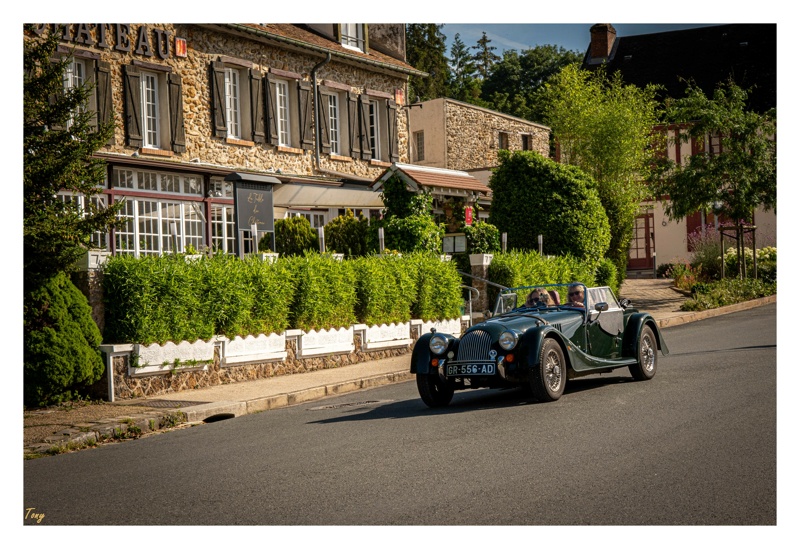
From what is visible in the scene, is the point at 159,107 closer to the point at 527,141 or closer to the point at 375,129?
the point at 375,129

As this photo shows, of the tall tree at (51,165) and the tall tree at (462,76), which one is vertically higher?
the tall tree at (462,76)

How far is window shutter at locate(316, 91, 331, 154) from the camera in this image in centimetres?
2636

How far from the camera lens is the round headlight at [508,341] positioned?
1028cm

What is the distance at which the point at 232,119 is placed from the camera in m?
24.2

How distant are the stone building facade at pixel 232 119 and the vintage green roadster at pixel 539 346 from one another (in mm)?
7632

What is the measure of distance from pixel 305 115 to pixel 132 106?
19.0 feet

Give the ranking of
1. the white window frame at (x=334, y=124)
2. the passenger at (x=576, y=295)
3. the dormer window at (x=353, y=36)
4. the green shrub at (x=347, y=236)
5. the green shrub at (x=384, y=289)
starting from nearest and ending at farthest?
the passenger at (x=576, y=295) < the green shrub at (x=384, y=289) < the green shrub at (x=347, y=236) < the white window frame at (x=334, y=124) < the dormer window at (x=353, y=36)

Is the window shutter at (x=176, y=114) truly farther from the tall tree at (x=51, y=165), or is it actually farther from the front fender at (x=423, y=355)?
the front fender at (x=423, y=355)

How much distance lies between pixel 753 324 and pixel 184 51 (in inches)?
574

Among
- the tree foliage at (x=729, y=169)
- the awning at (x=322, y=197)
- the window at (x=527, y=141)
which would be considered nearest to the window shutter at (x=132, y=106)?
the awning at (x=322, y=197)

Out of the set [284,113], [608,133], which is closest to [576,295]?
[284,113]

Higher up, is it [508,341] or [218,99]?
[218,99]

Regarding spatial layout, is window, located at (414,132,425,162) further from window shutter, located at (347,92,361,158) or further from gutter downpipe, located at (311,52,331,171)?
gutter downpipe, located at (311,52,331,171)

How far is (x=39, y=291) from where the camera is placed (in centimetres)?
1166
